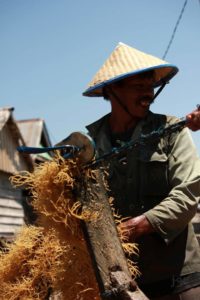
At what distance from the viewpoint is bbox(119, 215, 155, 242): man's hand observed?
8.48 ft

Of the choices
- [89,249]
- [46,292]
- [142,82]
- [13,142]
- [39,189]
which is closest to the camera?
[89,249]

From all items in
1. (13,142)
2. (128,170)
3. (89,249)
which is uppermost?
(13,142)

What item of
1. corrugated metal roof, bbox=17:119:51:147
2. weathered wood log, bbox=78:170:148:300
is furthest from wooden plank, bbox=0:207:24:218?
weathered wood log, bbox=78:170:148:300

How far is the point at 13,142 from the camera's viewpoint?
19234mm

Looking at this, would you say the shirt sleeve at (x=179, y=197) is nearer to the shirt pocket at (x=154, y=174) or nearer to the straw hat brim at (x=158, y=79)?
the shirt pocket at (x=154, y=174)

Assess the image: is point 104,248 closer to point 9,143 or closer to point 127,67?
point 127,67

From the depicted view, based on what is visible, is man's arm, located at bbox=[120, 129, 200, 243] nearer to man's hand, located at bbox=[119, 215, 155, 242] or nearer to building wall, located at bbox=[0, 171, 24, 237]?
man's hand, located at bbox=[119, 215, 155, 242]

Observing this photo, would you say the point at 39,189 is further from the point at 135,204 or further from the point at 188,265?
the point at 188,265

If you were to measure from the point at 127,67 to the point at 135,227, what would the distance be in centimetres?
99

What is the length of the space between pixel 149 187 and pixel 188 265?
1.60 ft

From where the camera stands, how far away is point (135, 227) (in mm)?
2602

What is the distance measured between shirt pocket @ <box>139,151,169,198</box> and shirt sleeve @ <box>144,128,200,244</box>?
4 centimetres

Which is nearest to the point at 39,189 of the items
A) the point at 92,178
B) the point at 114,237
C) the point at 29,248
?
the point at 92,178

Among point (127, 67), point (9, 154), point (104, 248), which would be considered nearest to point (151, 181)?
point (127, 67)
